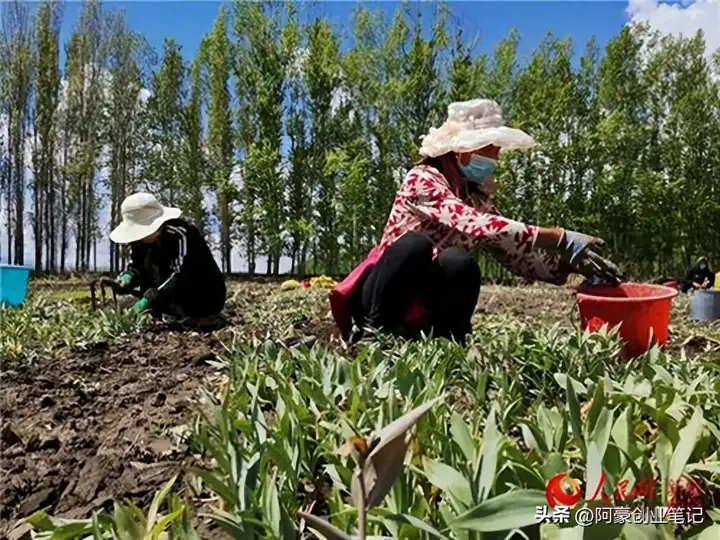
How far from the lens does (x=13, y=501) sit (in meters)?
1.17

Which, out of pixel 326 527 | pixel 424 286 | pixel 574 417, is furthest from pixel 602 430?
pixel 424 286

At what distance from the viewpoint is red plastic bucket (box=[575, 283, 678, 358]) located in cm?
186

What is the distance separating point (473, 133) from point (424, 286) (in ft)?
1.63

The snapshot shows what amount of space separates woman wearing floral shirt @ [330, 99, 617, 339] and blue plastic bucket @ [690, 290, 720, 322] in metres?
2.02

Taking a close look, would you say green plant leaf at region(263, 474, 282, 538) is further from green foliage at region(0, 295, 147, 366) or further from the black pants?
green foliage at region(0, 295, 147, 366)

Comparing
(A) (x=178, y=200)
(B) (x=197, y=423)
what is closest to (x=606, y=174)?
(A) (x=178, y=200)

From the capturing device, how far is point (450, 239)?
229 cm

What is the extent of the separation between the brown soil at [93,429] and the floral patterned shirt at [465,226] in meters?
0.79

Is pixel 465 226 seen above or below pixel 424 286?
above

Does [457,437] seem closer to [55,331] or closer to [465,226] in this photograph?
[465,226]

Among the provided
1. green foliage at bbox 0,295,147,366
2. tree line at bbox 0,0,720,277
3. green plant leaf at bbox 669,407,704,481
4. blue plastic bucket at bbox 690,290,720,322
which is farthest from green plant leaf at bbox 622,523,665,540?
tree line at bbox 0,0,720,277

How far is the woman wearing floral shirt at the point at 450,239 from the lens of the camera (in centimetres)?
216

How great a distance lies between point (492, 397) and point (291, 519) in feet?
1.79

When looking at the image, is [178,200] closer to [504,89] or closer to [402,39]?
[402,39]
